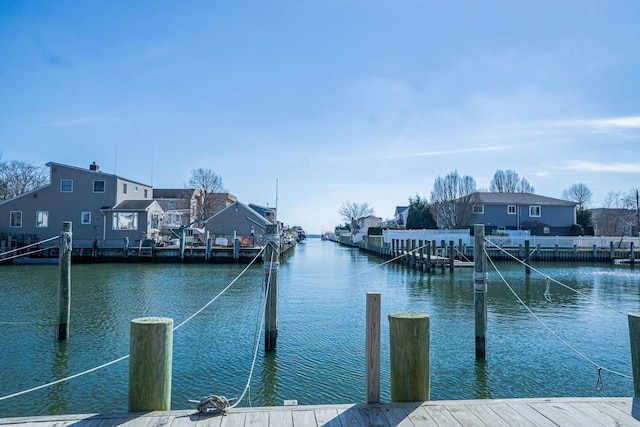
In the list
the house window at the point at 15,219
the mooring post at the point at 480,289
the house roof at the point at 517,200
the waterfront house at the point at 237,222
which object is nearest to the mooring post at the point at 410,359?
the mooring post at the point at 480,289

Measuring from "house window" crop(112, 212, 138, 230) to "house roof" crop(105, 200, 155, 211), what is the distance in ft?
2.06

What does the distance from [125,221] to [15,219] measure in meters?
9.22

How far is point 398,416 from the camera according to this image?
4.29 metres

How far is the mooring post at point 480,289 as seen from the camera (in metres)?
9.03

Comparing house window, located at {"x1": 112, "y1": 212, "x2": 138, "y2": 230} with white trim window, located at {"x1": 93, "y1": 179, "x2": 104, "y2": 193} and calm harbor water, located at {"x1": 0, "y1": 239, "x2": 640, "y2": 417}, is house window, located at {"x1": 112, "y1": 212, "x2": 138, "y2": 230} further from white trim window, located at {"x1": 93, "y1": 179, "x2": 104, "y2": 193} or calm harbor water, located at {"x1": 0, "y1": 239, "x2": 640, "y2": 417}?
calm harbor water, located at {"x1": 0, "y1": 239, "x2": 640, "y2": 417}

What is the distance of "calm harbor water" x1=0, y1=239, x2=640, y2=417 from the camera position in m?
7.75

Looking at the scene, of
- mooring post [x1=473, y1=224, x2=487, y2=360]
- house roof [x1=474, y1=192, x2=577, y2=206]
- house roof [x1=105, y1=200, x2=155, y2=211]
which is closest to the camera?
mooring post [x1=473, y1=224, x2=487, y2=360]

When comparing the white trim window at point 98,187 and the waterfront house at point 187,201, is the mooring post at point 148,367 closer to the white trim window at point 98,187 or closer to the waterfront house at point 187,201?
the white trim window at point 98,187

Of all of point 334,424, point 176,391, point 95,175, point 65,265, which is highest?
point 95,175

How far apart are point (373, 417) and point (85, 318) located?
39.6 feet

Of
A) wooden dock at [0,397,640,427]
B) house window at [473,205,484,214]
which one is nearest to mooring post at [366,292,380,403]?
wooden dock at [0,397,640,427]

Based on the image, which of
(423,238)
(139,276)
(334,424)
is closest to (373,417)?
(334,424)

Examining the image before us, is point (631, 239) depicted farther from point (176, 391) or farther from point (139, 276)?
point (176, 391)

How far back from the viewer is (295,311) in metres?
15.3
